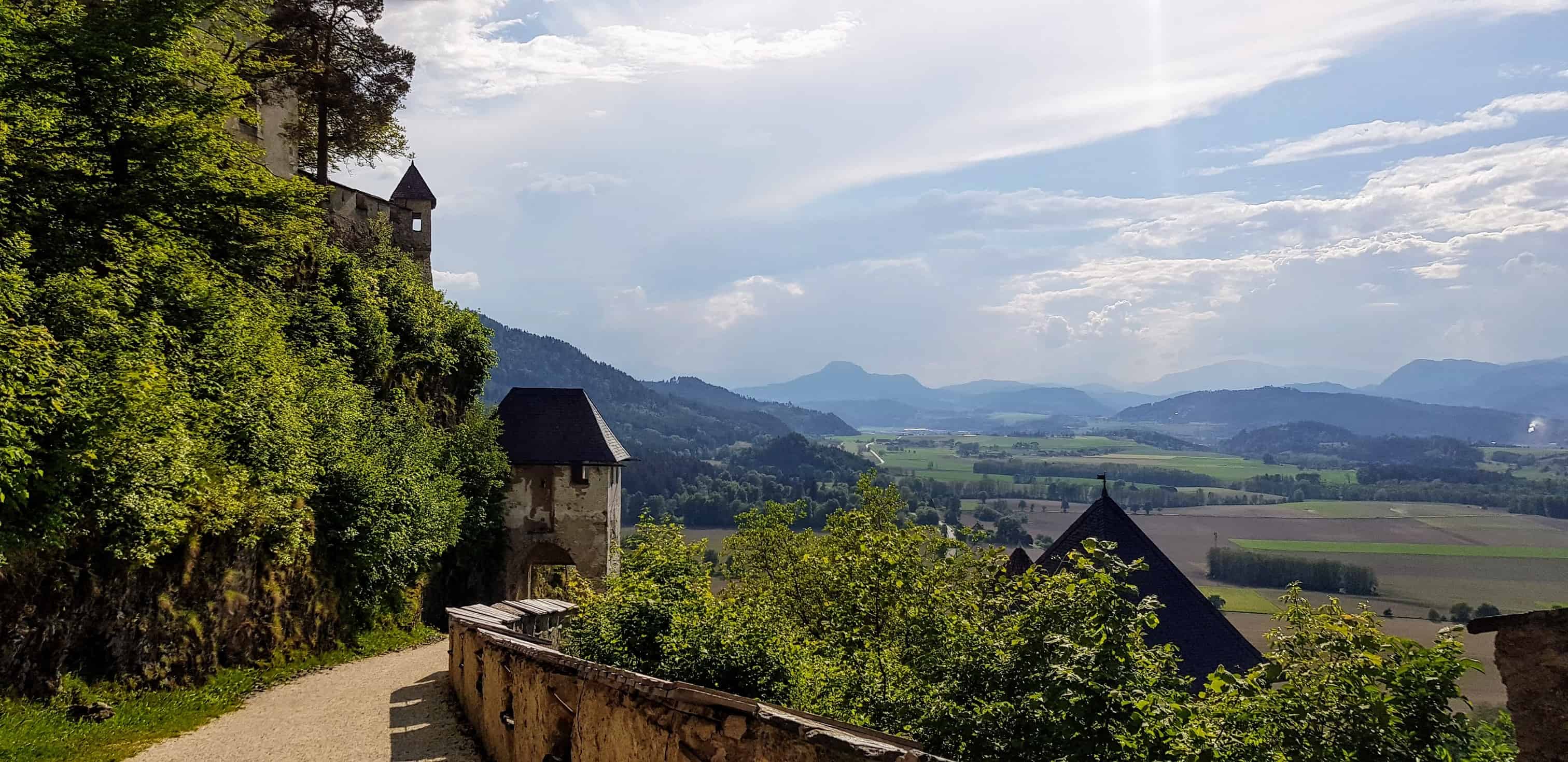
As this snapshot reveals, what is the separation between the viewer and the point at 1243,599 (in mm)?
89188

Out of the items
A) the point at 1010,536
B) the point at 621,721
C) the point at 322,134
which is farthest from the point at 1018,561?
the point at 1010,536

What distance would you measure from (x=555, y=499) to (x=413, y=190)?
1473 centimetres

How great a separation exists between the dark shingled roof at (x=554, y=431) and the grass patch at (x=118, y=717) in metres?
18.6

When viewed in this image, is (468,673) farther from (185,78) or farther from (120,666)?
(185,78)

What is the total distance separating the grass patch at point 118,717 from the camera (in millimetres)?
11602

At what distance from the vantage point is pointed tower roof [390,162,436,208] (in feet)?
124

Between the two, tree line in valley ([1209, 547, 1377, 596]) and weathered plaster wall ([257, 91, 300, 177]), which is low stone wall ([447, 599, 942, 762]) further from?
tree line in valley ([1209, 547, 1377, 596])

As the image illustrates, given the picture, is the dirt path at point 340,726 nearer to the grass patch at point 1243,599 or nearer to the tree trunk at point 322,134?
the tree trunk at point 322,134

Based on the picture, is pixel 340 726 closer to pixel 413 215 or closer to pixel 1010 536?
pixel 413 215

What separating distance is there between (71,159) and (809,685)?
53.6ft

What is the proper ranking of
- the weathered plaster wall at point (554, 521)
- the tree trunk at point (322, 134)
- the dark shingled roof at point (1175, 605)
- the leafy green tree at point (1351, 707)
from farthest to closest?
the weathered plaster wall at point (554, 521) → the tree trunk at point (322, 134) → the dark shingled roof at point (1175, 605) → the leafy green tree at point (1351, 707)

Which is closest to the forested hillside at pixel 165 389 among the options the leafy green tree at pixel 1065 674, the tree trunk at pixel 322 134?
the tree trunk at pixel 322 134

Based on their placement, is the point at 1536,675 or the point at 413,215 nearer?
the point at 1536,675

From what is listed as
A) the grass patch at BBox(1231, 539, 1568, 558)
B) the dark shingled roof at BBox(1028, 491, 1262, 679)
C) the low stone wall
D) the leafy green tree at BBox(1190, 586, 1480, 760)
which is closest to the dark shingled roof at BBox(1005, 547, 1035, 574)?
the dark shingled roof at BBox(1028, 491, 1262, 679)
